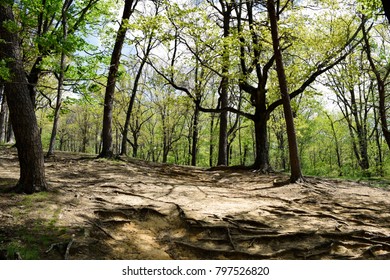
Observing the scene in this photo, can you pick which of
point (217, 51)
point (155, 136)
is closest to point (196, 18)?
point (217, 51)

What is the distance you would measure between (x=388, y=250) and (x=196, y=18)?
34.8 ft

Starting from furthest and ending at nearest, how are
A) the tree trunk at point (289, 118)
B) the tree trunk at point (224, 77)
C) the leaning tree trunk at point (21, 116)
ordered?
1. the tree trunk at point (224, 77)
2. the tree trunk at point (289, 118)
3. the leaning tree trunk at point (21, 116)

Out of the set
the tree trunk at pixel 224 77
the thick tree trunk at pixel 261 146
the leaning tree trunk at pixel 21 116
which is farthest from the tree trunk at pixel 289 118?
the leaning tree trunk at pixel 21 116

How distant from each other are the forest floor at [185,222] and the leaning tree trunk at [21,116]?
49cm

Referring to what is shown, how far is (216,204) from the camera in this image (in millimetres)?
7613

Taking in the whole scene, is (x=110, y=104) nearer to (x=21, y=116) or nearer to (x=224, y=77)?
(x=224, y=77)

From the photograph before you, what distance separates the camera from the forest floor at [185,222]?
489cm

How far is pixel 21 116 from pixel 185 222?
4.19 m

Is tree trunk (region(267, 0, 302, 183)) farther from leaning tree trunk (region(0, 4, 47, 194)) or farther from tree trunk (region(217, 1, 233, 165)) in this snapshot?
leaning tree trunk (region(0, 4, 47, 194))

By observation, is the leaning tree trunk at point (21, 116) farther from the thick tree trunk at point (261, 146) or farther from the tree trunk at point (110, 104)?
the thick tree trunk at point (261, 146)

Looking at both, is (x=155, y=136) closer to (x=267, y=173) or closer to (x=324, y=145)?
(x=324, y=145)

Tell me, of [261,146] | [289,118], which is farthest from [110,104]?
[289,118]

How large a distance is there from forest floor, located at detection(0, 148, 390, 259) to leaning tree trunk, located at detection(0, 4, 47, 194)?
1.61 ft

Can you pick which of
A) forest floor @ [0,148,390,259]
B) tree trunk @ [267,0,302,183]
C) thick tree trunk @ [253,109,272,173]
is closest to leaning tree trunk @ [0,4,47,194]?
forest floor @ [0,148,390,259]
